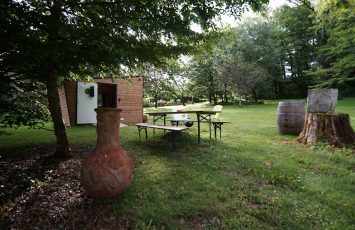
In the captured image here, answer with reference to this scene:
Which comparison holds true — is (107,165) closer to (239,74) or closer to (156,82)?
(156,82)

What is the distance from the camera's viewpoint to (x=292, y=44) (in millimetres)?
33375

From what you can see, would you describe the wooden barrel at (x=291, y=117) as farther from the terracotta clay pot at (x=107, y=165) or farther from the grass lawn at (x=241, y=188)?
the terracotta clay pot at (x=107, y=165)

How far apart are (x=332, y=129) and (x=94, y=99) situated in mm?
9917

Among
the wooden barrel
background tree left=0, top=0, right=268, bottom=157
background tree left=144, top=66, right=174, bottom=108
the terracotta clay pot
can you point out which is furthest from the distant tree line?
the terracotta clay pot

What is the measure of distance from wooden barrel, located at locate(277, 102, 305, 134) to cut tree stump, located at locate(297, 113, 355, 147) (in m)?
1.38

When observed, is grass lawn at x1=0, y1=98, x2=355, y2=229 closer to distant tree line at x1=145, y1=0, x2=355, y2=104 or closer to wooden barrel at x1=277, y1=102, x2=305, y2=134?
wooden barrel at x1=277, y1=102, x2=305, y2=134

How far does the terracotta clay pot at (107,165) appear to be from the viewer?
309 cm

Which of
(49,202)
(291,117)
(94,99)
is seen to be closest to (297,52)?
(291,117)

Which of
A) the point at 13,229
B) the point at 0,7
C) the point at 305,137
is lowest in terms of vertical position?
the point at 13,229

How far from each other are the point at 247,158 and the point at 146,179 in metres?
2.28

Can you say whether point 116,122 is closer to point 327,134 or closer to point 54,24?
point 54,24

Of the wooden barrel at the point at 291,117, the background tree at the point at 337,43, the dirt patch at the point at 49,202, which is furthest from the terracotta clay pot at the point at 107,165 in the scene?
the background tree at the point at 337,43

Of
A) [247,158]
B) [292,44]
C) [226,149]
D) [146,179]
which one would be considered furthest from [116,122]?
[292,44]

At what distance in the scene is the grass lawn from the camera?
2.88 m
